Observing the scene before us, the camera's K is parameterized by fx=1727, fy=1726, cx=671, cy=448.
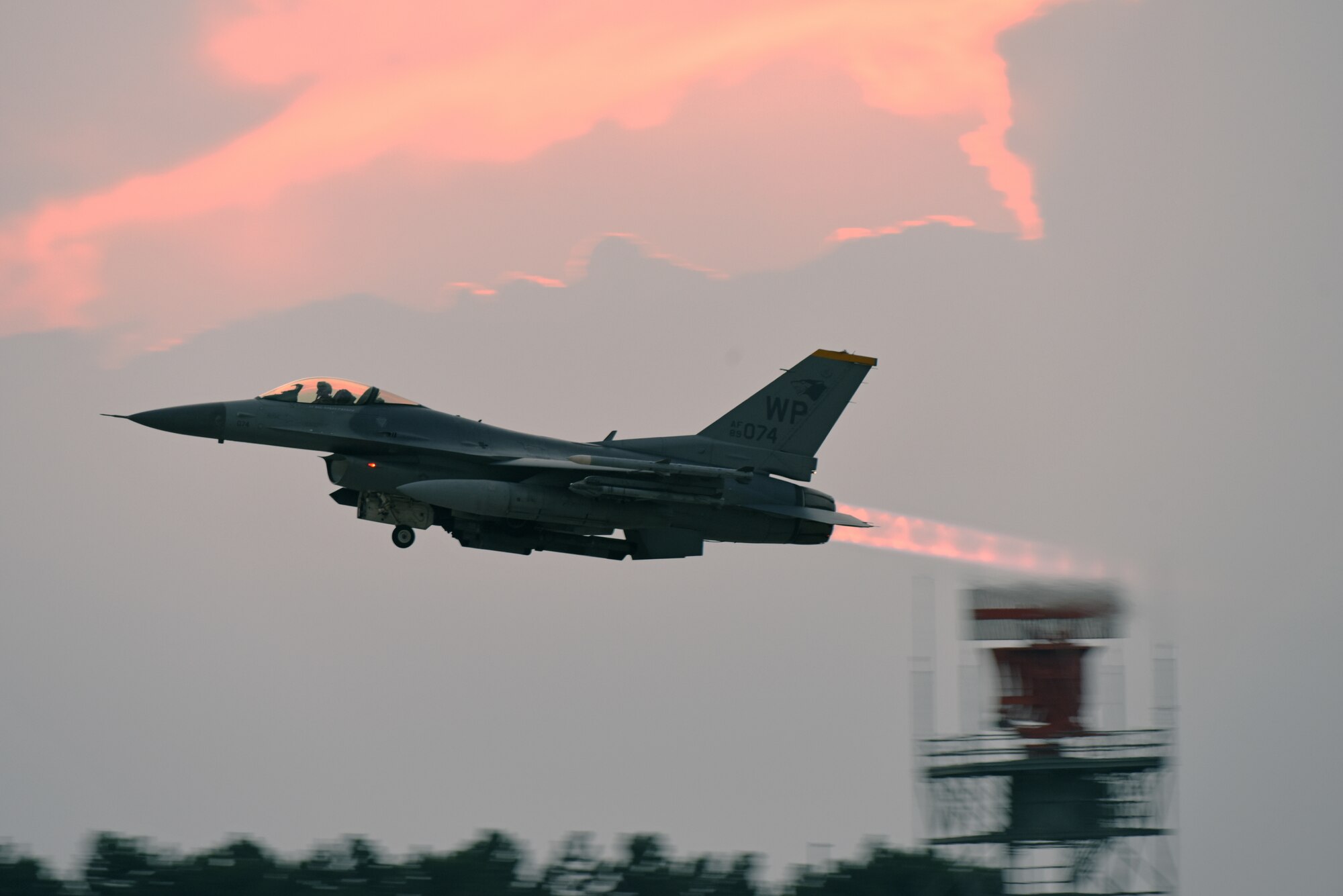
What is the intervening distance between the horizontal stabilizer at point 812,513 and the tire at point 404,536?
20.7ft

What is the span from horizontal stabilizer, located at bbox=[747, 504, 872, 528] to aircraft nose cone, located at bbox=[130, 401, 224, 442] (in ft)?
32.3

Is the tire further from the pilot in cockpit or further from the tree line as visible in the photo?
the tree line

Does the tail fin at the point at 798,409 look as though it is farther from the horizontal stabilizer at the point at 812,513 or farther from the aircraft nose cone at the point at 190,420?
the aircraft nose cone at the point at 190,420

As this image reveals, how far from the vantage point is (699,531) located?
3288cm

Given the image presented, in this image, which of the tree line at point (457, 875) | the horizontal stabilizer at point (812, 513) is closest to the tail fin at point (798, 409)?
the horizontal stabilizer at point (812, 513)

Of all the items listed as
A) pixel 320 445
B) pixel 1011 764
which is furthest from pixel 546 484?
pixel 1011 764

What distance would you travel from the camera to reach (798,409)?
1352 inches

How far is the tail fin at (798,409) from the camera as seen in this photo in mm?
34094

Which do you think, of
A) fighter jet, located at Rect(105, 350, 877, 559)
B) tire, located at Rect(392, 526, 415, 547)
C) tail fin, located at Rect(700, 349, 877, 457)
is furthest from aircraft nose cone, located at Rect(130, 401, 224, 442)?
tail fin, located at Rect(700, 349, 877, 457)

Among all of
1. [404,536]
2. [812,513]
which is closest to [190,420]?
[404,536]

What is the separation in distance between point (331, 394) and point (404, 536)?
9.70ft

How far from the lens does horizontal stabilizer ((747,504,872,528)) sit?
32.5m

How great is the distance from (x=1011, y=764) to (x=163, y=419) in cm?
2238

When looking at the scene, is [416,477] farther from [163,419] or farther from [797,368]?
[797,368]
